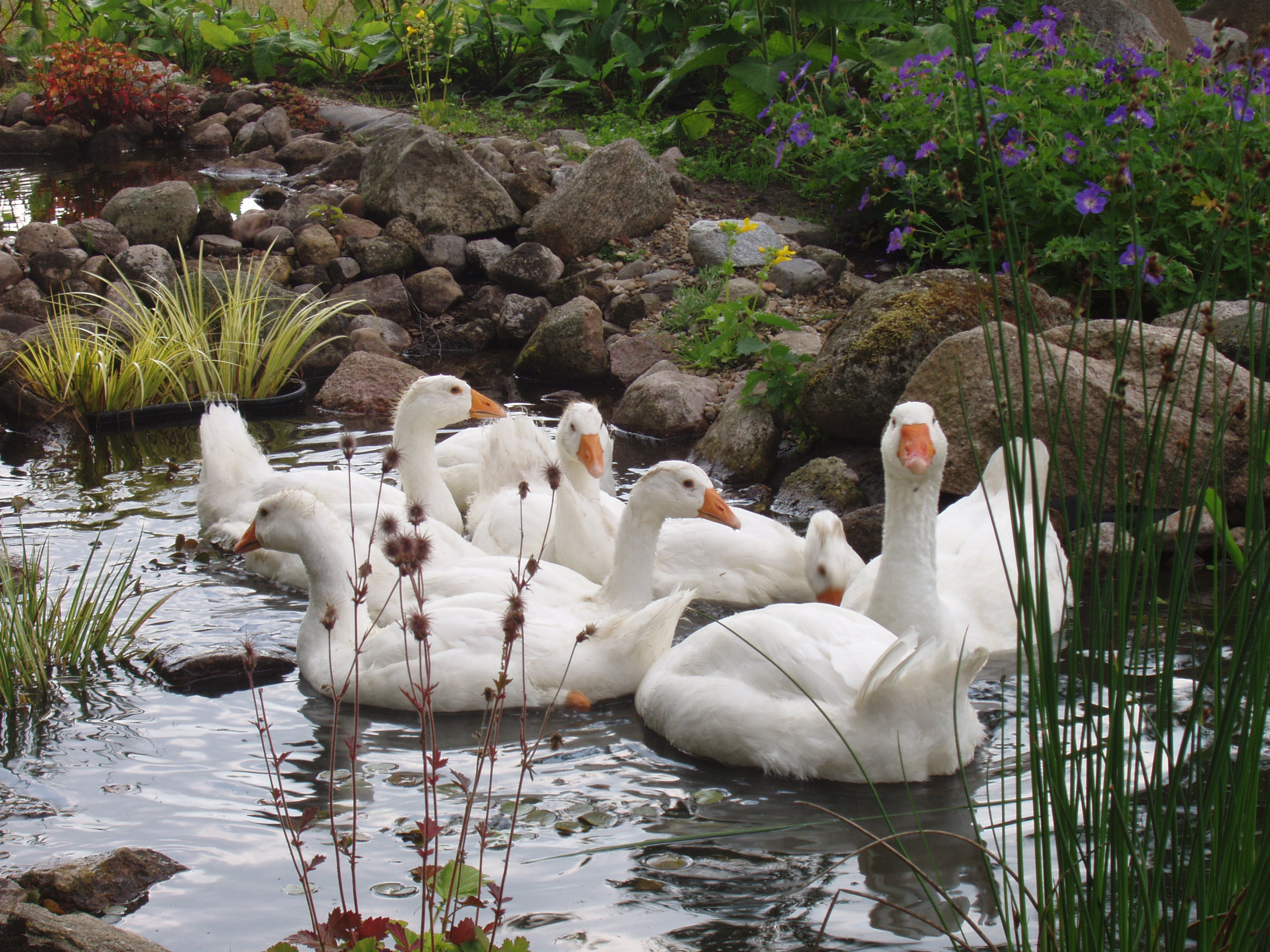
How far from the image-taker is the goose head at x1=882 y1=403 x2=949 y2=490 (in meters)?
4.02

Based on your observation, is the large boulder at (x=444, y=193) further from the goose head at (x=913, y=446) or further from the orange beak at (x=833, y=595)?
the goose head at (x=913, y=446)

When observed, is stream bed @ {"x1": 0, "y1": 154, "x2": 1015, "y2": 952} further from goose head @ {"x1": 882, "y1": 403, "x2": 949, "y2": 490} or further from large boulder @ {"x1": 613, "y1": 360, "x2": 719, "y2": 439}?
large boulder @ {"x1": 613, "y1": 360, "x2": 719, "y2": 439}

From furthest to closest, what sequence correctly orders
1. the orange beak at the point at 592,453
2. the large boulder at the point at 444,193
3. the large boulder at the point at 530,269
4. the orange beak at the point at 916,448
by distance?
1. the large boulder at the point at 444,193
2. the large boulder at the point at 530,269
3. the orange beak at the point at 592,453
4. the orange beak at the point at 916,448

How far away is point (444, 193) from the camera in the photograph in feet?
35.6

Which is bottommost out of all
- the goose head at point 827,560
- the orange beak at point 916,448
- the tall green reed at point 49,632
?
the tall green reed at point 49,632

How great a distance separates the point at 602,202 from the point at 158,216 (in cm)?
408

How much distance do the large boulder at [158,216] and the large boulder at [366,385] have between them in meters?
3.34

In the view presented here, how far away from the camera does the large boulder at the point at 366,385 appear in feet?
27.7

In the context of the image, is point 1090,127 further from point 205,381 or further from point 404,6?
point 404,6

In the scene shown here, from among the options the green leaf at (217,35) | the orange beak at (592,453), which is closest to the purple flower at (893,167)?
the orange beak at (592,453)

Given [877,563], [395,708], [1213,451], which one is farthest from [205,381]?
[1213,451]

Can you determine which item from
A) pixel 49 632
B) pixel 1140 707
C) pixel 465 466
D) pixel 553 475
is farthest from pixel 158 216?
pixel 1140 707

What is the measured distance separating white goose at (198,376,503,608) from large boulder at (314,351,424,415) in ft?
6.90

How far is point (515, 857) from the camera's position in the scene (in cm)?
328
